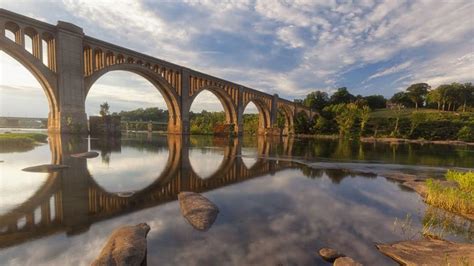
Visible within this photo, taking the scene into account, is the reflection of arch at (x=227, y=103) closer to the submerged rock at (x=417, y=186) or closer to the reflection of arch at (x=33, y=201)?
the submerged rock at (x=417, y=186)

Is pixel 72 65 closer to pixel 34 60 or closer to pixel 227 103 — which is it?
pixel 34 60

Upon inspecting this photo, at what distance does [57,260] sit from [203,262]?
3.09m

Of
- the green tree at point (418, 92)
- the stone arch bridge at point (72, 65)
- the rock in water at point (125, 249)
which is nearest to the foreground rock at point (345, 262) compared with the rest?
the rock in water at point (125, 249)

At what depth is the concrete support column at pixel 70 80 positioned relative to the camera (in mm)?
34531

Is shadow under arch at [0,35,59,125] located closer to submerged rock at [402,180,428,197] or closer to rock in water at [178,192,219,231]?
rock in water at [178,192,219,231]

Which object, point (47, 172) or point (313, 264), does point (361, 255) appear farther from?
point (47, 172)

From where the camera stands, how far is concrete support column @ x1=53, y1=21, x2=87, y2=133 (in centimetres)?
3453

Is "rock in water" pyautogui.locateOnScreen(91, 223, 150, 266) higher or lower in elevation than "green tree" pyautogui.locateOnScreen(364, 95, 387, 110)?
lower

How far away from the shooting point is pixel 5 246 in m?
5.88

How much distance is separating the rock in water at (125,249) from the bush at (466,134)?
292 feet

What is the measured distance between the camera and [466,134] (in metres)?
68.2

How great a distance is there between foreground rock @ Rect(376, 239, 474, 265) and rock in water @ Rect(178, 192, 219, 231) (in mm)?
4843

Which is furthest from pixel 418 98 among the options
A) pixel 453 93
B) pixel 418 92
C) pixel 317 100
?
pixel 317 100

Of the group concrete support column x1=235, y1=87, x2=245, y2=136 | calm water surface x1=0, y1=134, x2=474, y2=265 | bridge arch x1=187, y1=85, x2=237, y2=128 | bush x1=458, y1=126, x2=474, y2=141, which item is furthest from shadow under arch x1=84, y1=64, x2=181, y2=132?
bush x1=458, y1=126, x2=474, y2=141
